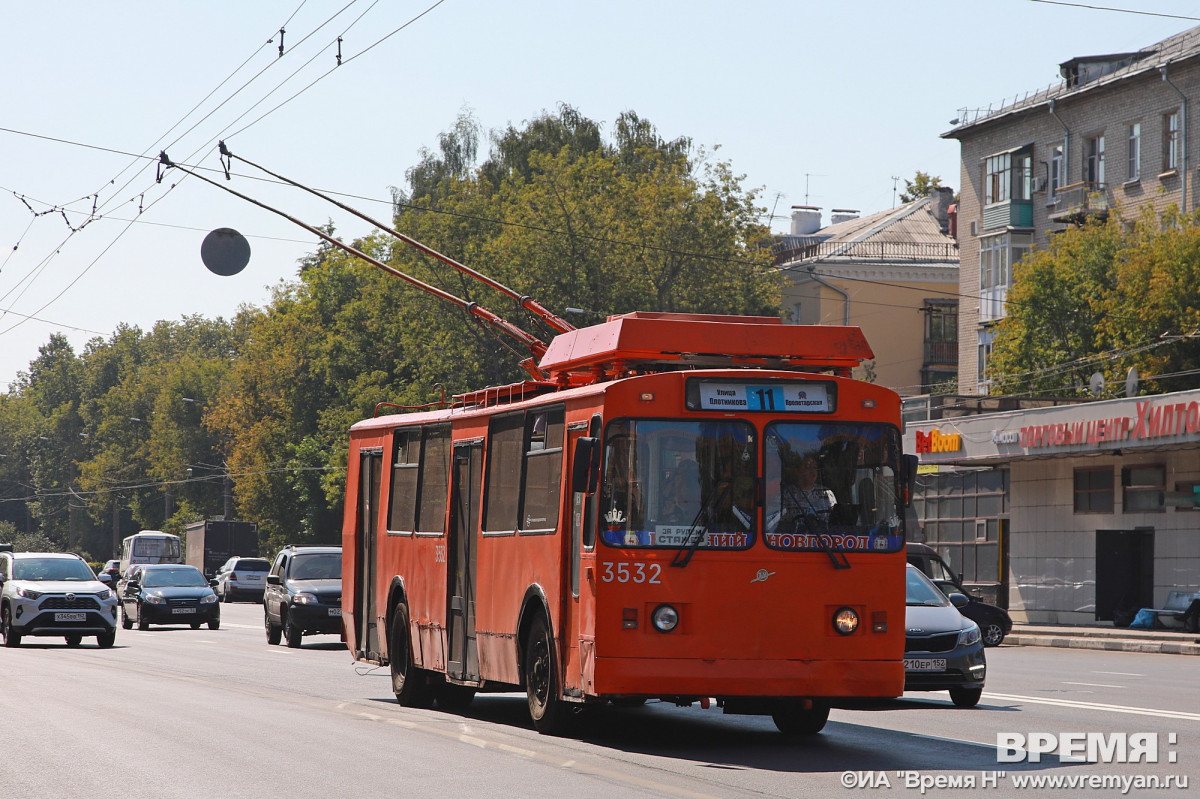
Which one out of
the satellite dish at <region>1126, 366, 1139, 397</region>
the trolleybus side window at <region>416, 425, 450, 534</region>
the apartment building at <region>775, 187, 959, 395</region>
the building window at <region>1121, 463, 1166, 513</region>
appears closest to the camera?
the trolleybus side window at <region>416, 425, 450, 534</region>

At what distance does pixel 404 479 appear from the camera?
16.5 meters

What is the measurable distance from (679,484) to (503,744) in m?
2.33

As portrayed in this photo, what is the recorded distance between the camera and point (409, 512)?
53.4 ft

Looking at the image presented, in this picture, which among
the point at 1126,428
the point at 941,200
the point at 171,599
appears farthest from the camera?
the point at 941,200

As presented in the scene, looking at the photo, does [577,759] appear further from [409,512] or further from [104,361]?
[104,361]

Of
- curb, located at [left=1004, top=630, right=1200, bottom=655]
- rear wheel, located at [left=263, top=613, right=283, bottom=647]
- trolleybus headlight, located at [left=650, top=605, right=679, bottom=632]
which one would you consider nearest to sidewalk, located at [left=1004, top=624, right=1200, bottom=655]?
curb, located at [left=1004, top=630, right=1200, bottom=655]

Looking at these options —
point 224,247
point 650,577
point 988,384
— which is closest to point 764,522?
point 650,577

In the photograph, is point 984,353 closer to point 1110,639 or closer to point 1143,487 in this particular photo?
point 1143,487

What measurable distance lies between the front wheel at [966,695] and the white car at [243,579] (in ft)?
158

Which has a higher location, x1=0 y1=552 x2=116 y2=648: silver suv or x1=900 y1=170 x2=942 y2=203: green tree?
x1=900 y1=170 x2=942 y2=203: green tree

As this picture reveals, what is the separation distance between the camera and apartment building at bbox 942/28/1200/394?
48.2 m

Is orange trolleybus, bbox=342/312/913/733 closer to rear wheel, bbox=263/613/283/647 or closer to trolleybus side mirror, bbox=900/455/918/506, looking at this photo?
trolleybus side mirror, bbox=900/455/918/506

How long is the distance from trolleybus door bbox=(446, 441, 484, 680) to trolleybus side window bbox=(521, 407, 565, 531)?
119 cm

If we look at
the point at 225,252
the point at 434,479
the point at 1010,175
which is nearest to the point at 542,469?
the point at 434,479
